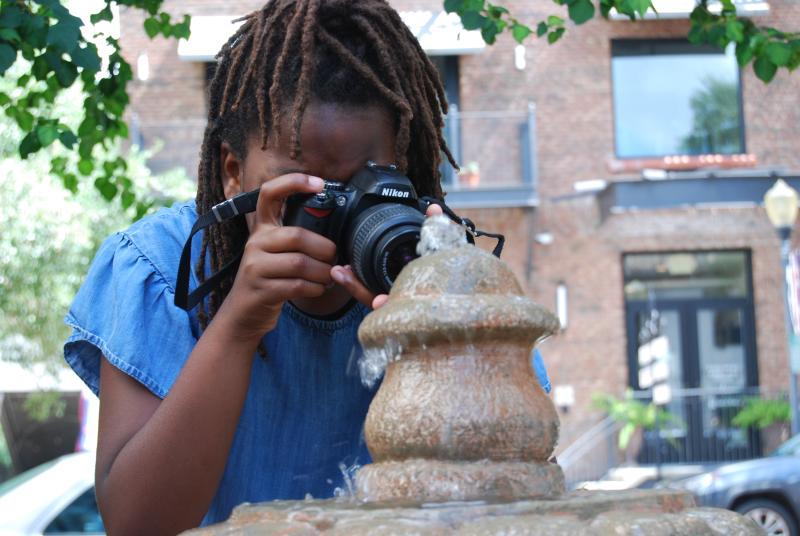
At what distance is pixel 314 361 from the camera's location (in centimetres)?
180

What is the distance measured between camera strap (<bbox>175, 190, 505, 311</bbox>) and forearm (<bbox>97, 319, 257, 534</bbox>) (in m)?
0.16

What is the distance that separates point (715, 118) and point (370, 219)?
14861 mm

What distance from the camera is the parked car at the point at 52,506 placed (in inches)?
198

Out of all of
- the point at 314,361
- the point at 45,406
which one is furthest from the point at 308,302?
the point at 45,406

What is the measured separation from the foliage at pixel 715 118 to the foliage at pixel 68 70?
486 inches

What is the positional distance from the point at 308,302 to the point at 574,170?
45.1 feet

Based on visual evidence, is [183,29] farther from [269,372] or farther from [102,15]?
[269,372]

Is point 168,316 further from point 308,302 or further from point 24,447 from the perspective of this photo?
point 24,447

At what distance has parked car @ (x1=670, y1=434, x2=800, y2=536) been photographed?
9.36m

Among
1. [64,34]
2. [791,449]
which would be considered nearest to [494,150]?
[791,449]

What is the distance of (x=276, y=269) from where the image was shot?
4.84ft

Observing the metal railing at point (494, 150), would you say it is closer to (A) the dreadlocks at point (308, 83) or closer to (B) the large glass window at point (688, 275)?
(B) the large glass window at point (688, 275)

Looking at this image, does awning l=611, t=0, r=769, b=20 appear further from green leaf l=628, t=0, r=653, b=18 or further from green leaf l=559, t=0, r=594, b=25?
green leaf l=628, t=0, r=653, b=18

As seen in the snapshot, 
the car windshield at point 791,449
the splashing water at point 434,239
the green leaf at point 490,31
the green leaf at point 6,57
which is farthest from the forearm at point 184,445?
the car windshield at point 791,449
